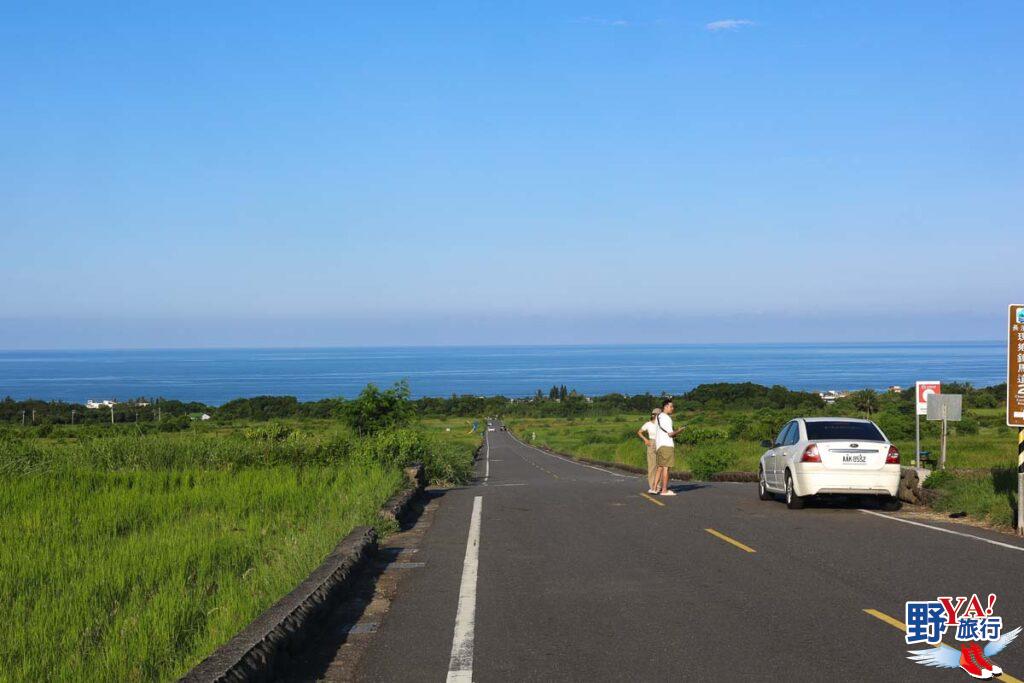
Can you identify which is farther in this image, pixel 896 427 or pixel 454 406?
pixel 454 406

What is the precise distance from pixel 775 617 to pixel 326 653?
3.97 m

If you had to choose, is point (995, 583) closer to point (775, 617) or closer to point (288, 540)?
point (775, 617)

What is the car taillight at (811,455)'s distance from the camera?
1784 centimetres

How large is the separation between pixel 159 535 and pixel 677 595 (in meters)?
6.34

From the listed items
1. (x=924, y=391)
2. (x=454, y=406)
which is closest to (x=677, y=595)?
(x=924, y=391)

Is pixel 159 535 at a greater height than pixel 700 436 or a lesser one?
greater

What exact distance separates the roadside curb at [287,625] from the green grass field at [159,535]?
0.99 feet

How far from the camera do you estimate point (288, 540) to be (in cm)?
1166

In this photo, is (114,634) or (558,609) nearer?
(114,634)

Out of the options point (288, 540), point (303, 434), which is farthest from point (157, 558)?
point (303, 434)

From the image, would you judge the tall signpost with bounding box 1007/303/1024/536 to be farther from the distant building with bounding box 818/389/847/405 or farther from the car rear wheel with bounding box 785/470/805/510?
the distant building with bounding box 818/389/847/405

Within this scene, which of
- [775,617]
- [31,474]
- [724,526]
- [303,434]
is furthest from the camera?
[303,434]

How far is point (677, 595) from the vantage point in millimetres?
9836

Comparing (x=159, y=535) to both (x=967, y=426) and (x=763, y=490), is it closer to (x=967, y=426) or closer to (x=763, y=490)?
(x=763, y=490)
